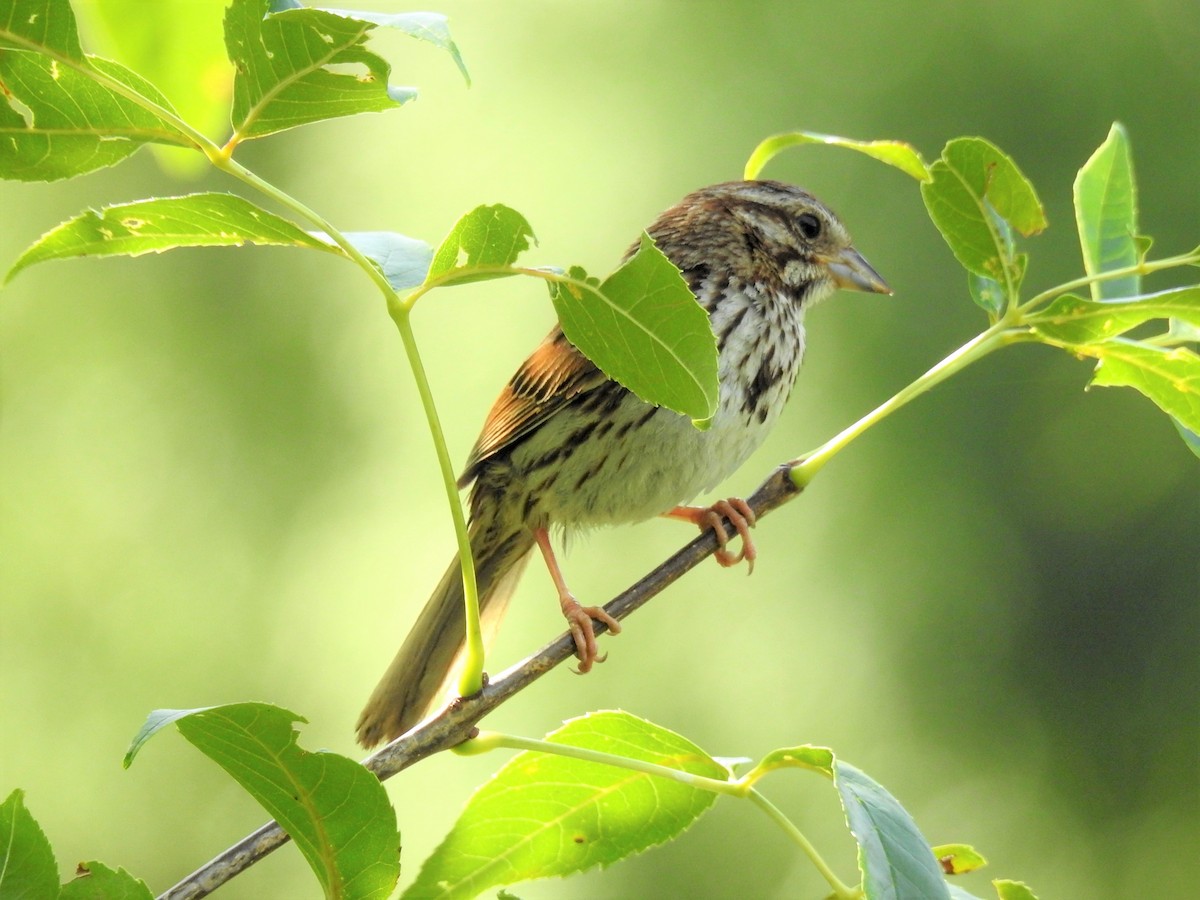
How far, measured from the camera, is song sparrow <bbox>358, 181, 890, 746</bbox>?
3.21 meters

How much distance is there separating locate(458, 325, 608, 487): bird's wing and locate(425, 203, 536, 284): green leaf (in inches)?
72.5

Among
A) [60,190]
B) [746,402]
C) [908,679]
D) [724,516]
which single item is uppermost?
[60,190]

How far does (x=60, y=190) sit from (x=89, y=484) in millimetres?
1911

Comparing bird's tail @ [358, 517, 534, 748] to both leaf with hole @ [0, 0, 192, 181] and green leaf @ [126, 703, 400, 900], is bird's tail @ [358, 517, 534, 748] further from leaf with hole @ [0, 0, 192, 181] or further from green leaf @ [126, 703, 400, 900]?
leaf with hole @ [0, 0, 192, 181]

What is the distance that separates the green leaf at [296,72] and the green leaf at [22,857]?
704 mm

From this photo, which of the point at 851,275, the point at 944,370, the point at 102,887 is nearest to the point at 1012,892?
the point at 944,370

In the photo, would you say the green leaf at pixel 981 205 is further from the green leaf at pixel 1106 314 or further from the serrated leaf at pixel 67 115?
the serrated leaf at pixel 67 115

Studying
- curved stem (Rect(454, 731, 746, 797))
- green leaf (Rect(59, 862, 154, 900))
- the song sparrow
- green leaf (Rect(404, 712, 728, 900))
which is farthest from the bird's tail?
green leaf (Rect(59, 862, 154, 900))

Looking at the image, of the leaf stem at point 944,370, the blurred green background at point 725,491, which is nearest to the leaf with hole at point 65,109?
the leaf stem at point 944,370

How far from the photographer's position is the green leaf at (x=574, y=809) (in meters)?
1.65

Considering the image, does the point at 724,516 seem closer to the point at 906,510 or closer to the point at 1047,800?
the point at 906,510

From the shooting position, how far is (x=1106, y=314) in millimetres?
1546

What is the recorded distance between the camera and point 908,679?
6.69 meters

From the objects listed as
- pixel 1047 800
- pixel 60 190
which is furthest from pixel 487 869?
pixel 60 190
